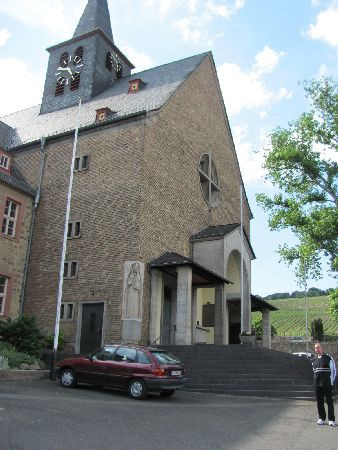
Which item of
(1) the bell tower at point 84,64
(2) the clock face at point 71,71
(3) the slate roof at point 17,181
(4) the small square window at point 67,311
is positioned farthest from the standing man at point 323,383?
(2) the clock face at point 71,71

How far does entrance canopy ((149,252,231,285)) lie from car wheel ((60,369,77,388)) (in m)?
7.14

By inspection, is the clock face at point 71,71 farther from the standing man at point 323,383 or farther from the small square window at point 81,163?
the standing man at point 323,383

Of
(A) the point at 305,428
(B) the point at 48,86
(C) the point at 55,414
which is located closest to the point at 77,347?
(C) the point at 55,414

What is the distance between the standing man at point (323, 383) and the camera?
10305 mm

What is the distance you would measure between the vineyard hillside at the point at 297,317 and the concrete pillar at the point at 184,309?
1479 inches

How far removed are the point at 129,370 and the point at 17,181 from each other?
13742mm

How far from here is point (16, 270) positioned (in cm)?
2256

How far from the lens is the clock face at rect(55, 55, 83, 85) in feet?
106

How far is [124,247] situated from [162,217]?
2.91 meters

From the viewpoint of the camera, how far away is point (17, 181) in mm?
24031

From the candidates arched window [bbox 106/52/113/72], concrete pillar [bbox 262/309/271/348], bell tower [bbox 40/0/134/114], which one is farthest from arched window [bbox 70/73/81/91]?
concrete pillar [bbox 262/309/271/348]

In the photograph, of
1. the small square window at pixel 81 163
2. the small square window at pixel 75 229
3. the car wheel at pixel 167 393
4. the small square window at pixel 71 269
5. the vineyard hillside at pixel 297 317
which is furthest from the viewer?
the vineyard hillside at pixel 297 317

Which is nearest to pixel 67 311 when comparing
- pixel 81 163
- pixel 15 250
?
pixel 15 250

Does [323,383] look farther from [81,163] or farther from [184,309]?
[81,163]
